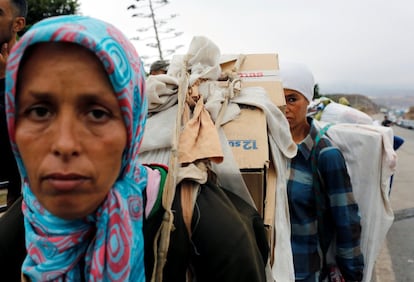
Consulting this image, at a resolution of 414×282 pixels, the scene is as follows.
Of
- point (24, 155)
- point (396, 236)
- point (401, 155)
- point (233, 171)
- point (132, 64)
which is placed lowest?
point (401, 155)

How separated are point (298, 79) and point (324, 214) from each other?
78 centimetres

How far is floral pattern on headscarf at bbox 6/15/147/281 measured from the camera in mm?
911

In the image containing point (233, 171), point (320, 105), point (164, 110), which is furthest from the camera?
point (320, 105)

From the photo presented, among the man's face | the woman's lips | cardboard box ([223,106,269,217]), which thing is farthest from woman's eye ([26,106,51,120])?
the man's face

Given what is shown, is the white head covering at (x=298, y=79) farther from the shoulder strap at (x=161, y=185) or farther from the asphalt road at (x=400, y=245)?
the asphalt road at (x=400, y=245)

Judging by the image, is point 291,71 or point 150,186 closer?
point 150,186

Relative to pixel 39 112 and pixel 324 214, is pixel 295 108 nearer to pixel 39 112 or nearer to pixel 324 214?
pixel 324 214

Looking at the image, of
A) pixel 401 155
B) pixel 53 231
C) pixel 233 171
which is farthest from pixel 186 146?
pixel 401 155

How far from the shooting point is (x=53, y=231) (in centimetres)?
96

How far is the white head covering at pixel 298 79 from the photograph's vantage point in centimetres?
239

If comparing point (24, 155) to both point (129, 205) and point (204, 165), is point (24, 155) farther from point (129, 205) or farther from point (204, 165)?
point (204, 165)

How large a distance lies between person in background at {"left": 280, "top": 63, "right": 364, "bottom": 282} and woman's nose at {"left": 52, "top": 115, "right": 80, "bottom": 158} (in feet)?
4.82

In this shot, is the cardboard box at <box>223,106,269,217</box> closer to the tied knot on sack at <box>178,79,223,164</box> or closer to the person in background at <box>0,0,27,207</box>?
the tied knot on sack at <box>178,79,223,164</box>

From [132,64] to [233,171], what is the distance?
1.63ft
